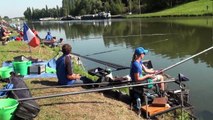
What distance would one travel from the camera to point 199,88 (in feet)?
46.2

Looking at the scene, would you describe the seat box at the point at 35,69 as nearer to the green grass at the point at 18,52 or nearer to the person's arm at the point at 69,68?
the person's arm at the point at 69,68

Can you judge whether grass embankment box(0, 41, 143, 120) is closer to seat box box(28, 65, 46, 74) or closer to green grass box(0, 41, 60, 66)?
seat box box(28, 65, 46, 74)

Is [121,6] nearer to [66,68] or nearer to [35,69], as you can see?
[35,69]

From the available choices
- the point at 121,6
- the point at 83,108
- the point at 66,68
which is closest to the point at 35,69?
the point at 66,68

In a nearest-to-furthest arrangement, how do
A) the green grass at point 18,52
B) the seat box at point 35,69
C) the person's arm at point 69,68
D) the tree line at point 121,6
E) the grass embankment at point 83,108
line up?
the grass embankment at point 83,108 < the person's arm at point 69,68 < the seat box at point 35,69 < the green grass at point 18,52 < the tree line at point 121,6

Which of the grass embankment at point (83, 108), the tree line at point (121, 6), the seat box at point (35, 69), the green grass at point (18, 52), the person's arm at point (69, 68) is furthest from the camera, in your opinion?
the tree line at point (121, 6)

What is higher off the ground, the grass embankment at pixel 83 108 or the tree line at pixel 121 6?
the tree line at pixel 121 6

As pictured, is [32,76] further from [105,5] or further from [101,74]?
[105,5]

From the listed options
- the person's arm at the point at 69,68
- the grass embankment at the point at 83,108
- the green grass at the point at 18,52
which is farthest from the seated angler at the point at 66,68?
the green grass at the point at 18,52

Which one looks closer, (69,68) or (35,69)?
(69,68)

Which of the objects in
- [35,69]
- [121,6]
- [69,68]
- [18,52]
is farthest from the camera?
→ [121,6]

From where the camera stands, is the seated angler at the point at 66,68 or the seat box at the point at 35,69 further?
the seat box at the point at 35,69

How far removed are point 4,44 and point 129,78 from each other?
1589 cm

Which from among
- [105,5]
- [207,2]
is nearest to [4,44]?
[207,2]
